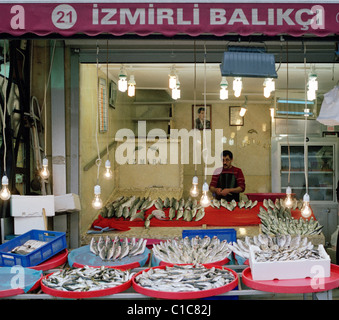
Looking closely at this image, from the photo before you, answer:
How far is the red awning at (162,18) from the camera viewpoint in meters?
3.52

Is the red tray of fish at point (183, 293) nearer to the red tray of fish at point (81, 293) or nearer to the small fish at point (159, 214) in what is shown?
the red tray of fish at point (81, 293)

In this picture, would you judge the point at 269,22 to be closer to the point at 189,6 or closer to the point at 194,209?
the point at 189,6

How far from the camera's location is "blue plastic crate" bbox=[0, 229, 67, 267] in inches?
148

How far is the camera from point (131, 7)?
353 centimetres

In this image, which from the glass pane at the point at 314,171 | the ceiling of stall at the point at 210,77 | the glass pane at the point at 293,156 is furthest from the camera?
the glass pane at the point at 293,156

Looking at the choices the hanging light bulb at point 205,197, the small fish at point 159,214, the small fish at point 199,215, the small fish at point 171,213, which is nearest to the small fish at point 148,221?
the small fish at point 159,214

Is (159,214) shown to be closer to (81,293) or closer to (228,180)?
(228,180)

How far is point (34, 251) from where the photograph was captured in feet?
12.4

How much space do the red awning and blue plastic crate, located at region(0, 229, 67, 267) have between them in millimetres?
2226

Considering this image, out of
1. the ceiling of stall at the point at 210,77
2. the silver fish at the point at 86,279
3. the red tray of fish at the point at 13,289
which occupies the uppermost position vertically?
the ceiling of stall at the point at 210,77

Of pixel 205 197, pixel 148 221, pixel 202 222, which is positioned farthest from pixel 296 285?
pixel 148 221

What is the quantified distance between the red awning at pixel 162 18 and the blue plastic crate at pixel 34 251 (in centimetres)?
223

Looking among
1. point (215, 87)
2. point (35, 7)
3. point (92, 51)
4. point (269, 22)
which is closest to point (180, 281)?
point (269, 22)
